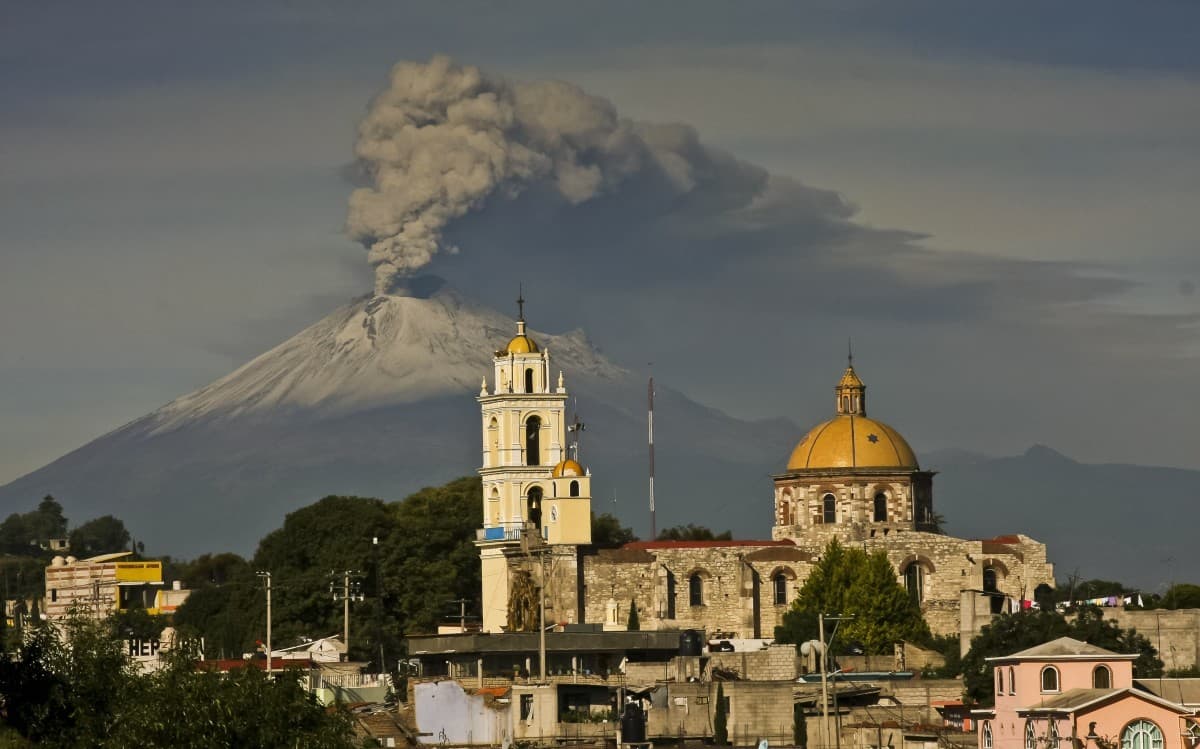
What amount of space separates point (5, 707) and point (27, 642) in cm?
232

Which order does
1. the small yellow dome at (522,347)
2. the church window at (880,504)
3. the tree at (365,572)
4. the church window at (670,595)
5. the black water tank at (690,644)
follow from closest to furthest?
the black water tank at (690,644) → the church window at (670,595) → the tree at (365,572) → the small yellow dome at (522,347) → the church window at (880,504)

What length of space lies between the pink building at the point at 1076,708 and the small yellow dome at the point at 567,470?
145 ft

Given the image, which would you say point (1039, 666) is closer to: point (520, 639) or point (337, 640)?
point (520, 639)

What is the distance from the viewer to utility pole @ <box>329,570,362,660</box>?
10900 centimetres

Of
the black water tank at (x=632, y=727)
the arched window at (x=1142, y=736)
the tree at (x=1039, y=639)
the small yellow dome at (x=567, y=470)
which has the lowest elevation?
the arched window at (x=1142, y=736)

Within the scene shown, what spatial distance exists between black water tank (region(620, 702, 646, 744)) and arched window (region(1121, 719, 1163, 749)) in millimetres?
13408

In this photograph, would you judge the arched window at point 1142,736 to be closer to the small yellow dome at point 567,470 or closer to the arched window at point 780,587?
the arched window at point 780,587

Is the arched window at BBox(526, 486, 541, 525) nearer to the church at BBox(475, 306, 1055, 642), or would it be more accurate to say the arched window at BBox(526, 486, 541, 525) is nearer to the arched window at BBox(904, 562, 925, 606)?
the church at BBox(475, 306, 1055, 642)

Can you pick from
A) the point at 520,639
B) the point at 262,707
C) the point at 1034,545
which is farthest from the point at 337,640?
the point at 262,707

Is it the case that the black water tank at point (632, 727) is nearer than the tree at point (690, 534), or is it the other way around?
the black water tank at point (632, 727)

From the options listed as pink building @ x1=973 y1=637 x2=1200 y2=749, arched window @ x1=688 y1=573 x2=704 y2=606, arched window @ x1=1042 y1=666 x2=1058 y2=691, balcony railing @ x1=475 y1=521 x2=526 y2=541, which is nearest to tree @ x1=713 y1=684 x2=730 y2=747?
pink building @ x1=973 y1=637 x2=1200 y2=749

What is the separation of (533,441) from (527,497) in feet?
10.1

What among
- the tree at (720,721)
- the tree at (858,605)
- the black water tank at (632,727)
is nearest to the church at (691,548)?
the tree at (858,605)

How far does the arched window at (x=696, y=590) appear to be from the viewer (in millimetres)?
118000
